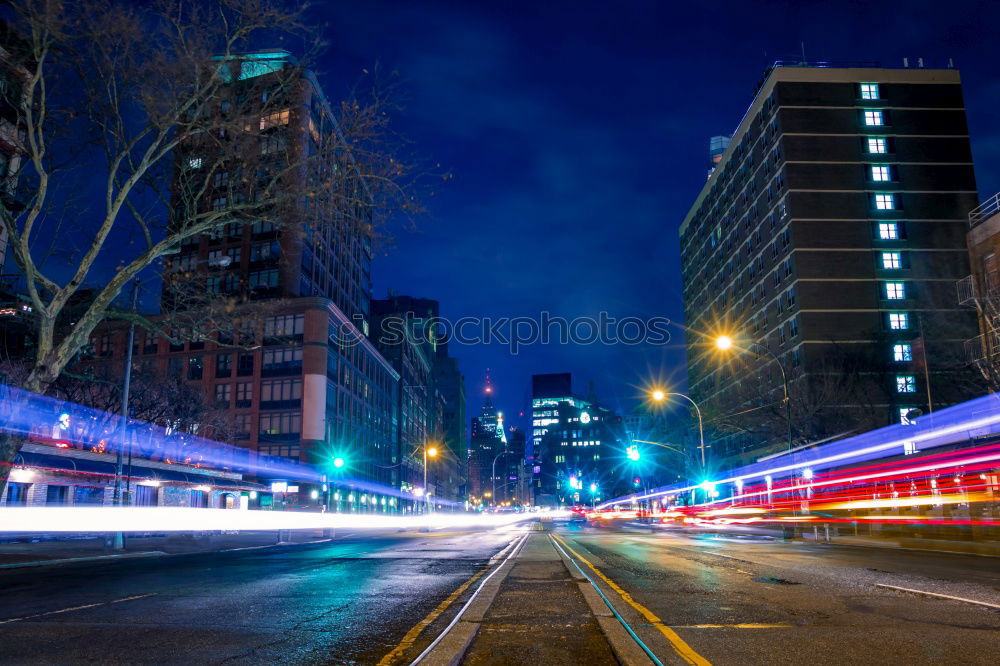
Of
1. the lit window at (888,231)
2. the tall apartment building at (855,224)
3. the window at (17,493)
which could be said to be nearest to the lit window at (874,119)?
the tall apartment building at (855,224)

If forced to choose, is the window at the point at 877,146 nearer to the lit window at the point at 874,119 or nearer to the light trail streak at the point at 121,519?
the lit window at the point at 874,119

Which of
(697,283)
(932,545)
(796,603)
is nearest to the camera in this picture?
(796,603)

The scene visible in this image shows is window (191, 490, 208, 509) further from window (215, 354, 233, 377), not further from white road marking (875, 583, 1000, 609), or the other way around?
white road marking (875, 583, 1000, 609)

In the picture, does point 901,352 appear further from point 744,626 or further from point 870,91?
point 744,626

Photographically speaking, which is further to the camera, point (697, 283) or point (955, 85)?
point (697, 283)

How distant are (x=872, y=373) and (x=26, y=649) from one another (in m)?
66.3

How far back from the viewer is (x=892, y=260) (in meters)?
70.5

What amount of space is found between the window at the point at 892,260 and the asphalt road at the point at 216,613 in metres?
68.1

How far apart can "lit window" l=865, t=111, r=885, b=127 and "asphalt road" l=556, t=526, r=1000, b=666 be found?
2750 inches

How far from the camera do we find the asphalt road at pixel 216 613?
611cm

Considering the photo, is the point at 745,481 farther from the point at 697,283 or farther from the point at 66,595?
the point at 66,595

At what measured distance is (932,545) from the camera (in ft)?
77.4

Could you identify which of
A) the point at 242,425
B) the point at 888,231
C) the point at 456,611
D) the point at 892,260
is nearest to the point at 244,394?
the point at 242,425

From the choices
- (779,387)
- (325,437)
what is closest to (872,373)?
(779,387)
